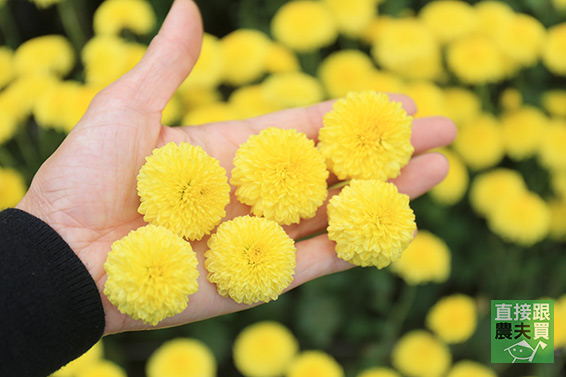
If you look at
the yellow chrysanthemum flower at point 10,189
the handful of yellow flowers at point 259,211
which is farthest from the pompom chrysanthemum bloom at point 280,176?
the yellow chrysanthemum flower at point 10,189

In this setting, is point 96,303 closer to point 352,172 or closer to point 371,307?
point 352,172

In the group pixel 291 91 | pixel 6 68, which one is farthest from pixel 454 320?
pixel 6 68

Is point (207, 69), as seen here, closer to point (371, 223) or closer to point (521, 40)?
point (371, 223)

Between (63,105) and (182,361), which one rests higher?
(63,105)

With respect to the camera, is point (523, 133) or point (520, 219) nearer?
point (520, 219)

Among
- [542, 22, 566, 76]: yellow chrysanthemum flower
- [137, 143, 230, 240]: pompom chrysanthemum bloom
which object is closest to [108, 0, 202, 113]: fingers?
[137, 143, 230, 240]: pompom chrysanthemum bloom

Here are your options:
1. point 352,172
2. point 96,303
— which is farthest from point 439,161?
point 96,303

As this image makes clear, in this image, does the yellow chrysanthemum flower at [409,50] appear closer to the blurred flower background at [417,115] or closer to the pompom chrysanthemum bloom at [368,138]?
the blurred flower background at [417,115]
